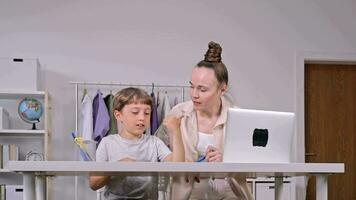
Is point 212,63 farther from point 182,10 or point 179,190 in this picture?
point 182,10

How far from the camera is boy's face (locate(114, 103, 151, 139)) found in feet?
7.04

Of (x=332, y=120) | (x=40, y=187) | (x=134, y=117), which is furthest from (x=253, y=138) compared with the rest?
(x=332, y=120)

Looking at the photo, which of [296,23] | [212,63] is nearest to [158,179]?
[212,63]

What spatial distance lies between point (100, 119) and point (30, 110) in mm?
585

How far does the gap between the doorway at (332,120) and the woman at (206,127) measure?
3.11 meters

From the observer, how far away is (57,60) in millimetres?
4715

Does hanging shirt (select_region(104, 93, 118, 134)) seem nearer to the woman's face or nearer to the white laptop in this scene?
the woman's face

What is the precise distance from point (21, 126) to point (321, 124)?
2865 millimetres

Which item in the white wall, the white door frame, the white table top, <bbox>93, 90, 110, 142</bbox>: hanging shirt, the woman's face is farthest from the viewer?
the white door frame

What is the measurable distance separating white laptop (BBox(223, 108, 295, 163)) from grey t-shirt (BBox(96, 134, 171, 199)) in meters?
0.40

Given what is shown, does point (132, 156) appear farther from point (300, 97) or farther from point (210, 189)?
point (300, 97)

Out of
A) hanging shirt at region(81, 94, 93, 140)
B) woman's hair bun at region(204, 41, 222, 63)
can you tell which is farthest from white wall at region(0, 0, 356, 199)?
woman's hair bun at region(204, 41, 222, 63)

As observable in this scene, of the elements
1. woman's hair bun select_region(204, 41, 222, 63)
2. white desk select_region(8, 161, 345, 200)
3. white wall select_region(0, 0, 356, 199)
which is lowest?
white desk select_region(8, 161, 345, 200)

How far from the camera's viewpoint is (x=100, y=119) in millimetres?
4418
